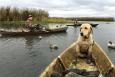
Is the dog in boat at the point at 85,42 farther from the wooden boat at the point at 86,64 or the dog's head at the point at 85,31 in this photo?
the wooden boat at the point at 86,64

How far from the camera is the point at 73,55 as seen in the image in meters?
10.2

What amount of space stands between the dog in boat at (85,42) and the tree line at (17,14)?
4371 cm

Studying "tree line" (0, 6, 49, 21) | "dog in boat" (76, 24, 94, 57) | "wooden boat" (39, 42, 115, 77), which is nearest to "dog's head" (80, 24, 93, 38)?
"dog in boat" (76, 24, 94, 57)

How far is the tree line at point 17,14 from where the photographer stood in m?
52.3

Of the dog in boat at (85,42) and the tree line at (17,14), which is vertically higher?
the dog in boat at (85,42)

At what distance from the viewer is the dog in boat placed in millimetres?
9250

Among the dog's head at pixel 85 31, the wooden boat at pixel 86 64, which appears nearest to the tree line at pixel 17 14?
the wooden boat at pixel 86 64

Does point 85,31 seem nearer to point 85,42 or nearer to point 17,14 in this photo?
point 85,42

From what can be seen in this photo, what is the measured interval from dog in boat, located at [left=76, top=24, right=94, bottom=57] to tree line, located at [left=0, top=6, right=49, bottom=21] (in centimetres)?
4371

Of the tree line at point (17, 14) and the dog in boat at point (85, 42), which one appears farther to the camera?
the tree line at point (17, 14)

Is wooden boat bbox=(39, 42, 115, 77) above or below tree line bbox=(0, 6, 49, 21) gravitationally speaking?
above

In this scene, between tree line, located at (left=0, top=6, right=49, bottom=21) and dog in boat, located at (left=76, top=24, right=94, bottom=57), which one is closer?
dog in boat, located at (left=76, top=24, right=94, bottom=57)

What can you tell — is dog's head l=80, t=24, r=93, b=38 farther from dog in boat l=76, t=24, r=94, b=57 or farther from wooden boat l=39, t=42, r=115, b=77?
wooden boat l=39, t=42, r=115, b=77

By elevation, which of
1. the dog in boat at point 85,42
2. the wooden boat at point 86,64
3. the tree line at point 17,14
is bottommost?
the tree line at point 17,14
